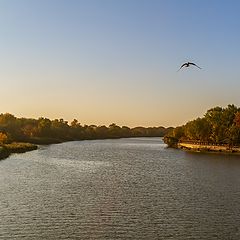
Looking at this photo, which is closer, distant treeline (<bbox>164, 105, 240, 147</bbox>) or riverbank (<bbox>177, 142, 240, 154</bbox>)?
riverbank (<bbox>177, 142, 240, 154</bbox>)

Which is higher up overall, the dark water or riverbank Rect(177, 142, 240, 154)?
riverbank Rect(177, 142, 240, 154)

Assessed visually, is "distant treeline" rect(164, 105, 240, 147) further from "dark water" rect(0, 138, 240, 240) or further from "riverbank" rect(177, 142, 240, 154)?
"dark water" rect(0, 138, 240, 240)

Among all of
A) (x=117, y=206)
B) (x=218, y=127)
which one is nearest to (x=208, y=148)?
(x=218, y=127)

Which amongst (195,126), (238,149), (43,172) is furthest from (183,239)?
(195,126)

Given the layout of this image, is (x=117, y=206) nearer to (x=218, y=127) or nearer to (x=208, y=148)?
(x=208, y=148)

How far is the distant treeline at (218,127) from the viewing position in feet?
485

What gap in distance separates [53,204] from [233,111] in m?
127

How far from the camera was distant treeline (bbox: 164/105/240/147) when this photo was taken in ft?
485

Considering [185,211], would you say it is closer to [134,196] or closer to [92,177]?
[134,196]

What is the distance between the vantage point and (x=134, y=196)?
5209 centimetres

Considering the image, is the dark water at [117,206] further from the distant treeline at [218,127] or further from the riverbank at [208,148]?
the distant treeline at [218,127]

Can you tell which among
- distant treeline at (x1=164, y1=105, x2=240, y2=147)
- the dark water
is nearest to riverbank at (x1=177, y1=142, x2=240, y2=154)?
distant treeline at (x1=164, y1=105, x2=240, y2=147)

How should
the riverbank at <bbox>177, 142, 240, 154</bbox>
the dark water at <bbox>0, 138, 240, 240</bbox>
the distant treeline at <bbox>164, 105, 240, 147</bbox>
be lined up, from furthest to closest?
the distant treeline at <bbox>164, 105, 240, 147</bbox>
the riverbank at <bbox>177, 142, 240, 154</bbox>
the dark water at <bbox>0, 138, 240, 240</bbox>

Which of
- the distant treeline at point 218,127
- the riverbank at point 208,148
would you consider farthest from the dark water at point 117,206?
the distant treeline at point 218,127
